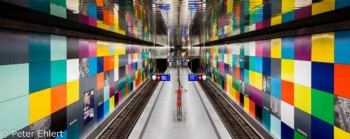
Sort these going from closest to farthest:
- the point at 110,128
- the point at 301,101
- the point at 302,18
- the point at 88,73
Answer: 1. the point at 302,18
2. the point at 301,101
3. the point at 88,73
4. the point at 110,128

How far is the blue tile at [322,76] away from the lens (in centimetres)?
444

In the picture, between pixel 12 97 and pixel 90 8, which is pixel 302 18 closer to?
pixel 90 8

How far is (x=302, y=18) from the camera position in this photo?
4.13m

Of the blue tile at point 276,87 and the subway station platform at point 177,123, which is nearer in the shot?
the blue tile at point 276,87

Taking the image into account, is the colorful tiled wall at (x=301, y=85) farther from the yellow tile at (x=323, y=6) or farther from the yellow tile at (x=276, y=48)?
the yellow tile at (x=323, y=6)

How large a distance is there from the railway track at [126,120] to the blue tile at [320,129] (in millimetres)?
6105

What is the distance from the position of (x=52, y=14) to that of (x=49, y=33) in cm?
156

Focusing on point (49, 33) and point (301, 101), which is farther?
point (301, 101)

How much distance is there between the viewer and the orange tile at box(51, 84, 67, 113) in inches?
204

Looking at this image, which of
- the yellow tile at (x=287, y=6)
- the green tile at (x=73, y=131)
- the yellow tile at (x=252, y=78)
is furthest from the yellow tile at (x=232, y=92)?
the green tile at (x=73, y=131)

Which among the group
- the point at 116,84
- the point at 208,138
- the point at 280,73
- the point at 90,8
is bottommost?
the point at 208,138

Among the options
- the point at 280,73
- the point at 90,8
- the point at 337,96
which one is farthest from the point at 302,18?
the point at 90,8

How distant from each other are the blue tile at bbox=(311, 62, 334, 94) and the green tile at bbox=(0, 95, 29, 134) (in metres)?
6.42

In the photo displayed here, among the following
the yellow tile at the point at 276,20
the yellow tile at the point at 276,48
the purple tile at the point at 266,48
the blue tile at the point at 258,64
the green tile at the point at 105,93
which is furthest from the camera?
the green tile at the point at 105,93
